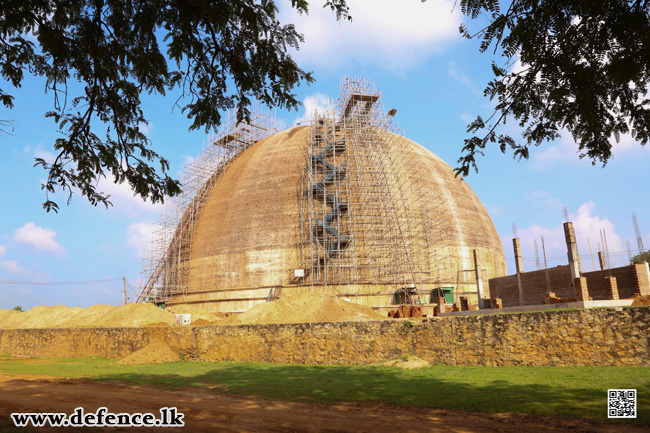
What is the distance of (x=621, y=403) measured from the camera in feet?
23.2

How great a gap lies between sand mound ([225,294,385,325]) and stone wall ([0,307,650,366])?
15.7 feet

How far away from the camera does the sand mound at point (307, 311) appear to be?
2172cm

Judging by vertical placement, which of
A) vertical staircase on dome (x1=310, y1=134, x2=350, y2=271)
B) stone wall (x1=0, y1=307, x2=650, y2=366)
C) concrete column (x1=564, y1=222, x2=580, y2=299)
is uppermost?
vertical staircase on dome (x1=310, y1=134, x2=350, y2=271)

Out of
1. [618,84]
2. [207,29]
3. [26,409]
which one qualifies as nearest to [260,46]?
[207,29]

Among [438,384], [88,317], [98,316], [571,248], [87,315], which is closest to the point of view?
[438,384]

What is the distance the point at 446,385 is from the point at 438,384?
0.23m

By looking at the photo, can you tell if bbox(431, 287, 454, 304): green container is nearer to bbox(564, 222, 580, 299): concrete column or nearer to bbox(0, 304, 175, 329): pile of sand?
bbox(564, 222, 580, 299): concrete column

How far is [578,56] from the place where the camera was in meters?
4.84

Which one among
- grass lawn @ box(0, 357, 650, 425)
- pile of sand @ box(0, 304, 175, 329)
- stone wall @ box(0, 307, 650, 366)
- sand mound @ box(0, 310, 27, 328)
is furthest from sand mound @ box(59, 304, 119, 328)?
grass lawn @ box(0, 357, 650, 425)

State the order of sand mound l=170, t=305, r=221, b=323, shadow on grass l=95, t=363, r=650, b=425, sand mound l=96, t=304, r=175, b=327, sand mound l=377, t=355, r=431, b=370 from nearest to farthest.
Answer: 1. shadow on grass l=95, t=363, r=650, b=425
2. sand mound l=377, t=355, r=431, b=370
3. sand mound l=96, t=304, r=175, b=327
4. sand mound l=170, t=305, r=221, b=323

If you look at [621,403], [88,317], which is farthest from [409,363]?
[88,317]

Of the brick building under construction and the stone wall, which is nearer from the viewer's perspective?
the stone wall

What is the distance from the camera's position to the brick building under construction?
106 ft

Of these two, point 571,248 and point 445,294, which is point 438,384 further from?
point 445,294
